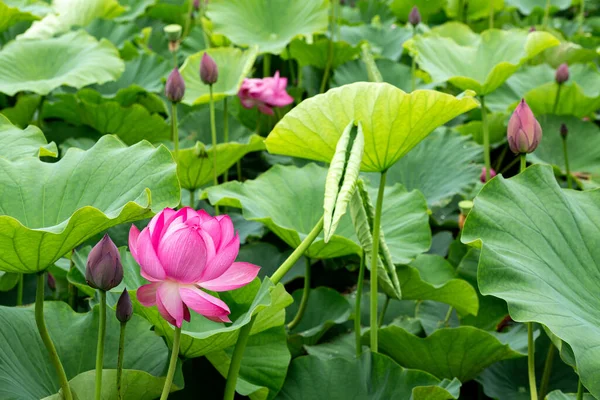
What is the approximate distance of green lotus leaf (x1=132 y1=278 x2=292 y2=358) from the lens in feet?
3.71

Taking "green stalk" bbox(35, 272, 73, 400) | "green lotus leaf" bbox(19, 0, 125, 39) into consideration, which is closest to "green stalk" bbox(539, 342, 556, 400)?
"green stalk" bbox(35, 272, 73, 400)

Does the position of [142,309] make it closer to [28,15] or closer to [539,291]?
[539,291]

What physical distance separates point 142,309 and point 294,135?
13.3 inches

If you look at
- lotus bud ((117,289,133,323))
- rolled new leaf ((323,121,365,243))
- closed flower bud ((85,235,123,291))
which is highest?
rolled new leaf ((323,121,365,243))

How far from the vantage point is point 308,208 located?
1.66 meters

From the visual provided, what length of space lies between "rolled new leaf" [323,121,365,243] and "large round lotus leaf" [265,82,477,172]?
0.06 metres

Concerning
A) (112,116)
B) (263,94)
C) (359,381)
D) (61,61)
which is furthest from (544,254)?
(61,61)

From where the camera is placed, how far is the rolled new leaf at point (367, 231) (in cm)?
120

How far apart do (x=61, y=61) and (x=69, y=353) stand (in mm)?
1280

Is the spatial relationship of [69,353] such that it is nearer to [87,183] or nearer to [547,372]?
[87,183]

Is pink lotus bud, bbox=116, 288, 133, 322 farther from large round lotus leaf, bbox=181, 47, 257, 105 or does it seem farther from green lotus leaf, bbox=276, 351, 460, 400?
large round lotus leaf, bbox=181, 47, 257, 105

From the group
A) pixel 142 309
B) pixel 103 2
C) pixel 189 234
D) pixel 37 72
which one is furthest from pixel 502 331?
pixel 103 2

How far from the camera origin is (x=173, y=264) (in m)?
0.92

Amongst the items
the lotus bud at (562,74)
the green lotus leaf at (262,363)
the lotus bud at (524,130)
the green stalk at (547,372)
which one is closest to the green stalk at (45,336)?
the green lotus leaf at (262,363)
